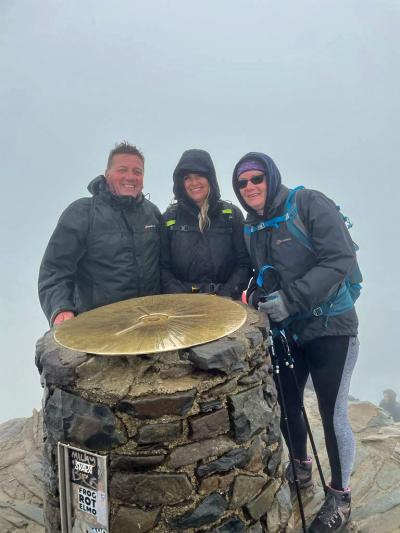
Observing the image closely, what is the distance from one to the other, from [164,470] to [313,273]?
2179 millimetres

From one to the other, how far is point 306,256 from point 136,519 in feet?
9.22

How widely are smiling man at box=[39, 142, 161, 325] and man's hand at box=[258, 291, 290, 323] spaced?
1807 millimetres

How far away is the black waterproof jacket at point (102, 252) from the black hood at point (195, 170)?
0.61 meters

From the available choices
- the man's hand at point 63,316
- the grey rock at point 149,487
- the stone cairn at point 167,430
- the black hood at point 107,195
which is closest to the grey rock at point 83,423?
the stone cairn at point 167,430

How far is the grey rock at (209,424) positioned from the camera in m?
2.78

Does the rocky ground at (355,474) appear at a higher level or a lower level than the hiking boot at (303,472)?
lower

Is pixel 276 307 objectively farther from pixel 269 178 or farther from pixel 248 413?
pixel 269 178

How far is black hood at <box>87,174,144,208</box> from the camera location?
493 centimetres

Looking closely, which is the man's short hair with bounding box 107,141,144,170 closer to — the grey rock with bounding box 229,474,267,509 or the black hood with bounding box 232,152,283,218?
the black hood with bounding box 232,152,283,218

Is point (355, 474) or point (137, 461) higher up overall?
point (137, 461)

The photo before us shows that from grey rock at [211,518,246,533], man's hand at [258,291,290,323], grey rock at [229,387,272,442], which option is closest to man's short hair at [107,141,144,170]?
man's hand at [258,291,290,323]

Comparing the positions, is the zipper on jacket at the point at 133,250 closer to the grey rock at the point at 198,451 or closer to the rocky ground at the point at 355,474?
the grey rock at the point at 198,451

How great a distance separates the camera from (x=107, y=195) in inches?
195

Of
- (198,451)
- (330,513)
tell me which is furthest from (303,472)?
(198,451)
